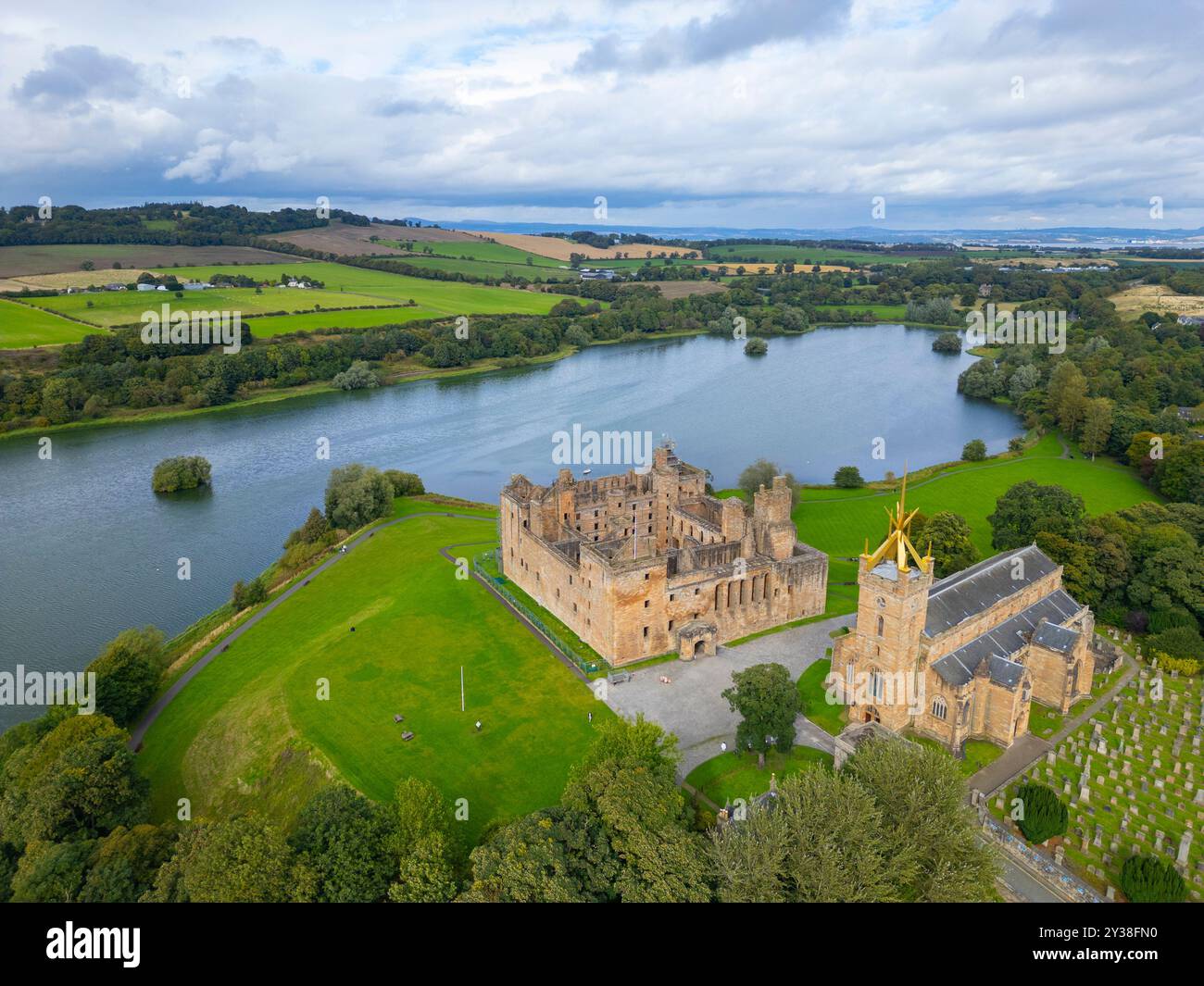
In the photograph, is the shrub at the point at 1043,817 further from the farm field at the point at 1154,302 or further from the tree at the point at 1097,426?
the farm field at the point at 1154,302

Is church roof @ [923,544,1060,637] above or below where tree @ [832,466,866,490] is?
below

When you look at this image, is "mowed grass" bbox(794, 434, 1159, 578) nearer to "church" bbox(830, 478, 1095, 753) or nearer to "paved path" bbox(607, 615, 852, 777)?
"paved path" bbox(607, 615, 852, 777)

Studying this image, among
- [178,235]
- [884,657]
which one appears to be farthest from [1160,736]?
[178,235]

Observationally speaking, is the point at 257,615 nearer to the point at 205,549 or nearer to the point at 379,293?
the point at 205,549

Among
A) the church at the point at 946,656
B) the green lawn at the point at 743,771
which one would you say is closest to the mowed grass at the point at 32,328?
the green lawn at the point at 743,771

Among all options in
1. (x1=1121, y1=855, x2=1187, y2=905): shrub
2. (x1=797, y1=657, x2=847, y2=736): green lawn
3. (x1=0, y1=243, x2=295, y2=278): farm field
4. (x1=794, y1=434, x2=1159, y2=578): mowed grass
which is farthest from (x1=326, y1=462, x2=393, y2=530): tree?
(x1=0, y1=243, x2=295, y2=278): farm field
